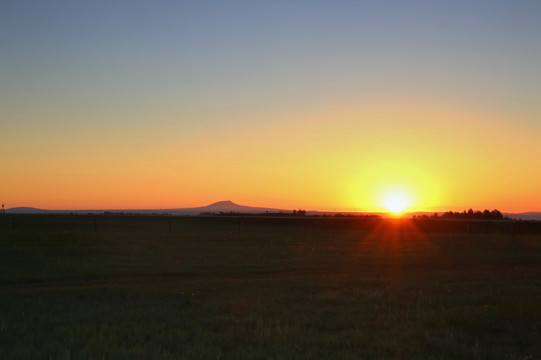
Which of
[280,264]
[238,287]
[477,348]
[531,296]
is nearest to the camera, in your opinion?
[477,348]

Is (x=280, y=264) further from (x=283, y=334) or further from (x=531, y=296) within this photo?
(x=283, y=334)

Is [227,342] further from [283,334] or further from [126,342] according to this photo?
[126,342]

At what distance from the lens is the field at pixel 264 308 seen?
28.1ft

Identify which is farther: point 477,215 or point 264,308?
point 477,215

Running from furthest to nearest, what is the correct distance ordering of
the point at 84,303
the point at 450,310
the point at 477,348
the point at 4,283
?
1. the point at 4,283
2. the point at 84,303
3. the point at 450,310
4. the point at 477,348

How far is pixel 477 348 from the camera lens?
341 inches

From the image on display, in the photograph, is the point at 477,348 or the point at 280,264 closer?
the point at 477,348

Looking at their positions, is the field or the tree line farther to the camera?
the tree line

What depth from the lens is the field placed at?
8.57 meters

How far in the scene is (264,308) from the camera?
11.8 meters

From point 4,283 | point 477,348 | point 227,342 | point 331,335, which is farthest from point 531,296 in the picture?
point 4,283

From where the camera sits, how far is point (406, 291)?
1452 centimetres

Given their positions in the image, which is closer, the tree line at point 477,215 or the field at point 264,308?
the field at point 264,308

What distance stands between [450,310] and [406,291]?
2822 millimetres
